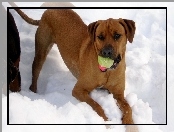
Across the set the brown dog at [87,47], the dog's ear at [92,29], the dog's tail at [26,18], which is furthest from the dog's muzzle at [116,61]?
the dog's tail at [26,18]

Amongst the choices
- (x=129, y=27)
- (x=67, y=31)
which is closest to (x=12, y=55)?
(x=67, y=31)

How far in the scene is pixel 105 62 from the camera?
3945 millimetres

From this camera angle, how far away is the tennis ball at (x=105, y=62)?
392 centimetres

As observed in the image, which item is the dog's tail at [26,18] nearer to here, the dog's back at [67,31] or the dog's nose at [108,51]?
the dog's back at [67,31]

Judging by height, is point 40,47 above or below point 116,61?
above

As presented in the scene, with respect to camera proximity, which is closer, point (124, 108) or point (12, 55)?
point (124, 108)

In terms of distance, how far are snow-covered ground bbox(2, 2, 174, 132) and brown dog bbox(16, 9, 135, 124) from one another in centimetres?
7

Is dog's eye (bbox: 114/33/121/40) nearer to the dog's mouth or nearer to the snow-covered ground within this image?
the dog's mouth

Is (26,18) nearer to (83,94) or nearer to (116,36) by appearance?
(83,94)

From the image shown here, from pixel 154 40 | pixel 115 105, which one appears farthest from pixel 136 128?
pixel 154 40

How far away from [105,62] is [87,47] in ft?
1.20

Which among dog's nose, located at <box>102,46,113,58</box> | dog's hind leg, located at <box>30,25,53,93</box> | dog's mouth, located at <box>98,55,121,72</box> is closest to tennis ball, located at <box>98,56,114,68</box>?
dog's mouth, located at <box>98,55,121,72</box>
